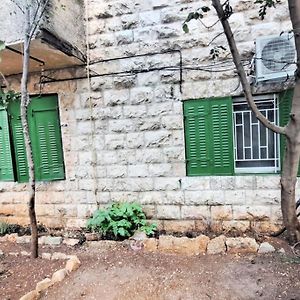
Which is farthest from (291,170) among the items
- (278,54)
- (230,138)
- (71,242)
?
(71,242)

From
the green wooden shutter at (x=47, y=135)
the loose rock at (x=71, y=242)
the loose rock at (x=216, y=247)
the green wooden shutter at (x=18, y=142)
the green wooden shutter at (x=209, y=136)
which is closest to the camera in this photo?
the loose rock at (x=216, y=247)

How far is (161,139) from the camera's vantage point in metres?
4.40

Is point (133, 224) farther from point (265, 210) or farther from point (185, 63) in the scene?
point (185, 63)

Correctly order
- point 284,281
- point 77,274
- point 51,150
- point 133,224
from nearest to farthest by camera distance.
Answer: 1. point 284,281
2. point 77,274
3. point 133,224
4. point 51,150

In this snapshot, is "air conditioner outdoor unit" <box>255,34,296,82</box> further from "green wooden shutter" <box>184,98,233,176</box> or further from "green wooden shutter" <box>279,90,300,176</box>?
"green wooden shutter" <box>184,98,233,176</box>

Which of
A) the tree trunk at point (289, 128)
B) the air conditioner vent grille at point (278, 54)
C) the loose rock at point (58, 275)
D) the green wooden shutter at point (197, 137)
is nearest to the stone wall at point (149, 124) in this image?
the green wooden shutter at point (197, 137)

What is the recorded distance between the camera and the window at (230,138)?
4102 mm

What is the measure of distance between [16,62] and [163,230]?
3309mm

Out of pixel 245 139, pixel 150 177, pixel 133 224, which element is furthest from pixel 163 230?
pixel 245 139

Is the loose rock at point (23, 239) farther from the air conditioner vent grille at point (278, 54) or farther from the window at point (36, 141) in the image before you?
the air conditioner vent grille at point (278, 54)

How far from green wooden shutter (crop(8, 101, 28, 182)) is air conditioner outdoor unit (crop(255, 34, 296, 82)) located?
378 centimetres

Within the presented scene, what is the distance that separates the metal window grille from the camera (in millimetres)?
4062

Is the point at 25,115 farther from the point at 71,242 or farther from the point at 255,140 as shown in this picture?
the point at 255,140

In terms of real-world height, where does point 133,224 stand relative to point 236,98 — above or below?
below
